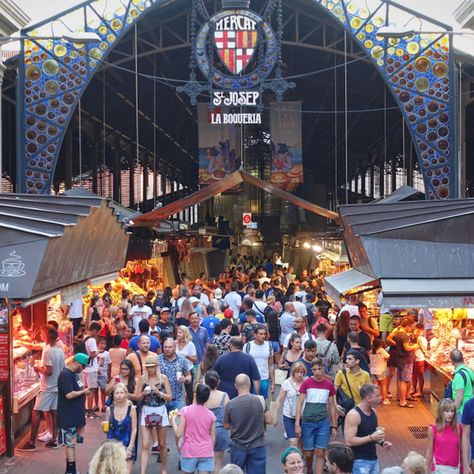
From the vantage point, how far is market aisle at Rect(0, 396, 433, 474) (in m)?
10.4

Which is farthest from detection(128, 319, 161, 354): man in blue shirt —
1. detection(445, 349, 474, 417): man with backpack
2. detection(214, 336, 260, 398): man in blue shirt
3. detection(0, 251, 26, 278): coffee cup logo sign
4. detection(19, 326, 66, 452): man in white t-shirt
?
detection(445, 349, 474, 417): man with backpack

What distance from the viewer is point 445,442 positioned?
7969 millimetres

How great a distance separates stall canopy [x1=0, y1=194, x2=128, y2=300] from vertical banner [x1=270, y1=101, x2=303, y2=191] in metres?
9.17

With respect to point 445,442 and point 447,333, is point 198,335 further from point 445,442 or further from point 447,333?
point 445,442

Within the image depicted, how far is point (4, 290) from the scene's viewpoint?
393 inches

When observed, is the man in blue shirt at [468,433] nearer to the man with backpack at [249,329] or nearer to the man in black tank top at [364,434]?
the man in black tank top at [364,434]

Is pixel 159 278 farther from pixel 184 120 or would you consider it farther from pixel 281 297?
pixel 184 120

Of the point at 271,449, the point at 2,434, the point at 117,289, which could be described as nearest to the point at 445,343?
the point at 271,449

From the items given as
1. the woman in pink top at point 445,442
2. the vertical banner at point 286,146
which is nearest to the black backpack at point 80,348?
the woman in pink top at point 445,442

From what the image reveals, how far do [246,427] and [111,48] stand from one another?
594 inches

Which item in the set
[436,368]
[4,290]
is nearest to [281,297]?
[436,368]

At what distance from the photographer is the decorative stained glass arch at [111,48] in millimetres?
21750

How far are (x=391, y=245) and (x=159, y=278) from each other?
1825 cm

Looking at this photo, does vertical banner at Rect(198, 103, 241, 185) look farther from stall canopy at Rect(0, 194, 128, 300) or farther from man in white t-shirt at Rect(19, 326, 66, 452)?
man in white t-shirt at Rect(19, 326, 66, 452)
